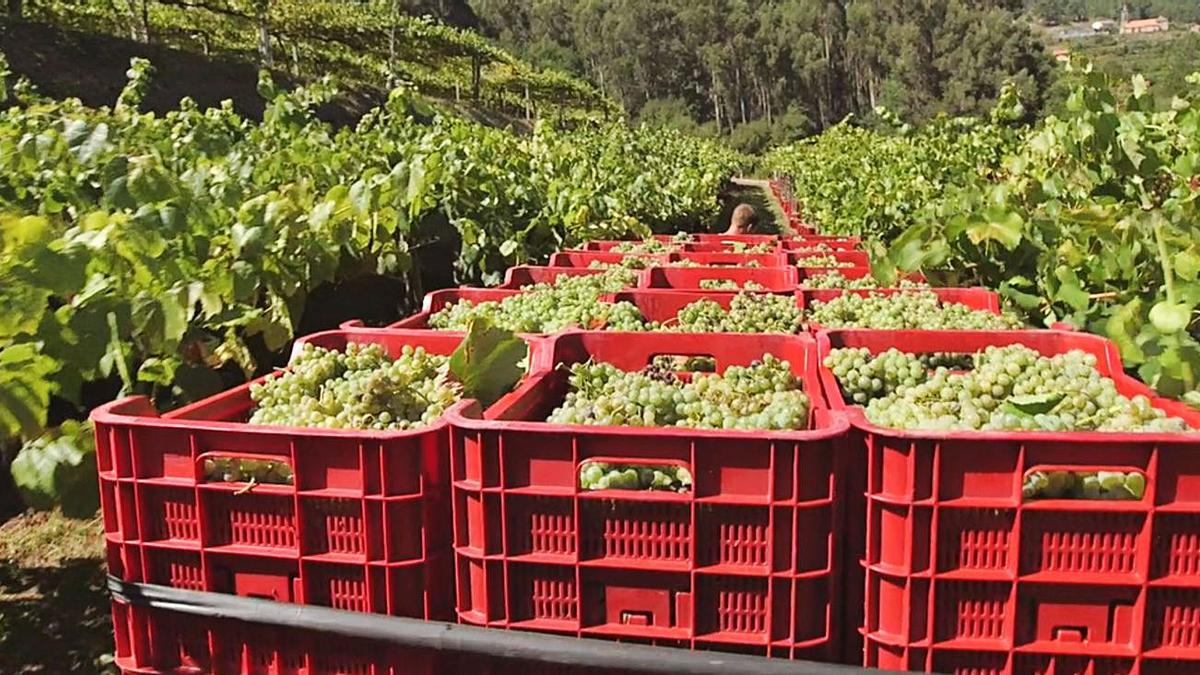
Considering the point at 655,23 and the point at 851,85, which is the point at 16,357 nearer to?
the point at 851,85

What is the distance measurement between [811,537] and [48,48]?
25.2 metres

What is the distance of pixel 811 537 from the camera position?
2.09m

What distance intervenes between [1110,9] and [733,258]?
551 feet

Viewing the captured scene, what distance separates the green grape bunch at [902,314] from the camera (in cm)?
409

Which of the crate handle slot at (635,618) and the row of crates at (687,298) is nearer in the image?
the crate handle slot at (635,618)

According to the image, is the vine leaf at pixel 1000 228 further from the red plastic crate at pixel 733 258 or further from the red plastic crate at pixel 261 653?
the red plastic crate at pixel 261 653

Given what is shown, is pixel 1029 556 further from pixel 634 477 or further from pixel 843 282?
pixel 843 282

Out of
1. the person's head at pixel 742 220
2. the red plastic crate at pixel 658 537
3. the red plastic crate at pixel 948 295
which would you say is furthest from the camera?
the person's head at pixel 742 220

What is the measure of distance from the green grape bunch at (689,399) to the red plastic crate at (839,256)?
3.50 metres

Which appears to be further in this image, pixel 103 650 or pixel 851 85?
pixel 851 85

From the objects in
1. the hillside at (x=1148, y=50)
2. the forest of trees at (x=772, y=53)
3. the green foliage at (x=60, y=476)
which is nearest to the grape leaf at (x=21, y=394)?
the green foliage at (x=60, y=476)

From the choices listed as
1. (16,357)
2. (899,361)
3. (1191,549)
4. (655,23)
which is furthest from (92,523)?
(655,23)

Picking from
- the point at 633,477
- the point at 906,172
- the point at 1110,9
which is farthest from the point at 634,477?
the point at 1110,9

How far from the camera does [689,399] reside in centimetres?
276
